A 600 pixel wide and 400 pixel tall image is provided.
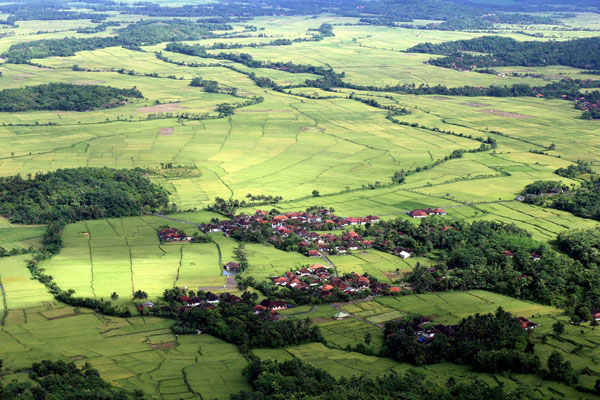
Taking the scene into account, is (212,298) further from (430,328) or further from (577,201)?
(577,201)

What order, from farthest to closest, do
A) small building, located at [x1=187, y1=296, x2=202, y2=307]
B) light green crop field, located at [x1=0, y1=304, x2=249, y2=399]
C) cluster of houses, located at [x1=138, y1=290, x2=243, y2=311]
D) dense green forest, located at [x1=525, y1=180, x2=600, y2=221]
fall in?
1. dense green forest, located at [x1=525, y1=180, x2=600, y2=221]
2. small building, located at [x1=187, y1=296, x2=202, y2=307]
3. cluster of houses, located at [x1=138, y1=290, x2=243, y2=311]
4. light green crop field, located at [x1=0, y1=304, x2=249, y2=399]

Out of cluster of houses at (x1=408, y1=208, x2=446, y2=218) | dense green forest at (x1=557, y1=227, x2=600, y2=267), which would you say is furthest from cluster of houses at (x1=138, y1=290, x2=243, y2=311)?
dense green forest at (x1=557, y1=227, x2=600, y2=267)

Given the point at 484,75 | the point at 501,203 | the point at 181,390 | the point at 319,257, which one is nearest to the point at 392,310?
the point at 319,257

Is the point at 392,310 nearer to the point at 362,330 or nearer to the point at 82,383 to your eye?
the point at 362,330

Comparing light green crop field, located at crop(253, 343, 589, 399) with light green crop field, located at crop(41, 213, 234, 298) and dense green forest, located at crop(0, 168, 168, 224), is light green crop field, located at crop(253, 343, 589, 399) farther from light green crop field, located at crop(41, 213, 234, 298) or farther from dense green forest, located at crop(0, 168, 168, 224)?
dense green forest, located at crop(0, 168, 168, 224)

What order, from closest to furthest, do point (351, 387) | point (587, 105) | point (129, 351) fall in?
1. point (351, 387)
2. point (129, 351)
3. point (587, 105)

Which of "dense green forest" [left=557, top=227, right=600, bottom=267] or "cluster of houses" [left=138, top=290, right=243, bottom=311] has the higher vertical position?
"dense green forest" [left=557, top=227, right=600, bottom=267]

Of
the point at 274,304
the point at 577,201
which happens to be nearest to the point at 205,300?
the point at 274,304
